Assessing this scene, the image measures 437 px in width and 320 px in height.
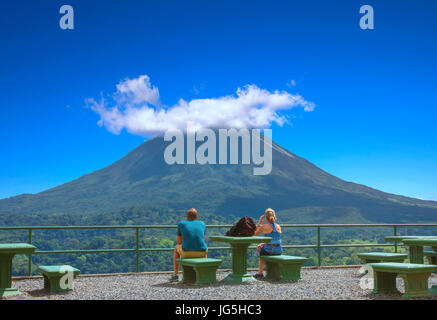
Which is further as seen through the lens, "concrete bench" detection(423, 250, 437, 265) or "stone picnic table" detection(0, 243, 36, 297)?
"concrete bench" detection(423, 250, 437, 265)

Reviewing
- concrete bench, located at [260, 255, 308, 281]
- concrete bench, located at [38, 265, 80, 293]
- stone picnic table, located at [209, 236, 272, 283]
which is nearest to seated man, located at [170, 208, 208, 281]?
stone picnic table, located at [209, 236, 272, 283]

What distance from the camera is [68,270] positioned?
25.6 ft

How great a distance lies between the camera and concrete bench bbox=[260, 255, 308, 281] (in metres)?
8.91

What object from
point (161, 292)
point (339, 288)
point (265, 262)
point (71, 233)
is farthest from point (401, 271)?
point (71, 233)

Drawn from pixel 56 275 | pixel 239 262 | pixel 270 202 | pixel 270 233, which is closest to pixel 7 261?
pixel 56 275

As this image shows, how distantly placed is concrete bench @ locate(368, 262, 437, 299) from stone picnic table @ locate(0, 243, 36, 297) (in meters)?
5.26

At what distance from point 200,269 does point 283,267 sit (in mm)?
1578

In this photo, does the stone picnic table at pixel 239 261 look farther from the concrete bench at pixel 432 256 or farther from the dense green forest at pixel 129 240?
the dense green forest at pixel 129 240

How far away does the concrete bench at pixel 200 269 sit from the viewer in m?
8.37

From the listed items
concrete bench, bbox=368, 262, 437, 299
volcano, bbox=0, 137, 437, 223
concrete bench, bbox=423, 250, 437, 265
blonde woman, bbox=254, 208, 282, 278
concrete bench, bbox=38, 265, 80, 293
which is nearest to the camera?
concrete bench, bbox=368, 262, 437, 299

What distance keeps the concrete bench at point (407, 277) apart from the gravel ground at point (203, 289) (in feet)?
0.69

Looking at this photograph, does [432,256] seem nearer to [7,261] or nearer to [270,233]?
[270,233]

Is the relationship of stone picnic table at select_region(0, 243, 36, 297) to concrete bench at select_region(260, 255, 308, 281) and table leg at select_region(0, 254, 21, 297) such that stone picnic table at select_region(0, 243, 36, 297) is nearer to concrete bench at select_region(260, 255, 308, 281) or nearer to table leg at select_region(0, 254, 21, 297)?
table leg at select_region(0, 254, 21, 297)

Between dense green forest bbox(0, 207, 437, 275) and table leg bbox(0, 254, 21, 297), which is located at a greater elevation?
table leg bbox(0, 254, 21, 297)
